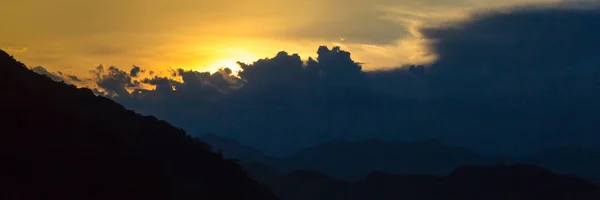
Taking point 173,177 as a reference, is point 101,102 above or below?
above

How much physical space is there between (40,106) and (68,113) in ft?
13.0

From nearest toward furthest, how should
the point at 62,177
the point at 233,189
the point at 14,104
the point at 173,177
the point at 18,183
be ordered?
1. the point at 18,183
2. the point at 62,177
3. the point at 14,104
4. the point at 173,177
5. the point at 233,189

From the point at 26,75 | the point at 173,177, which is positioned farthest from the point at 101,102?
the point at 173,177

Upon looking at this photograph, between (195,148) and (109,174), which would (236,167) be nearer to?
(195,148)

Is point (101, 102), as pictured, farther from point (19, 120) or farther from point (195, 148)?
point (19, 120)

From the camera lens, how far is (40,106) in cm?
10719

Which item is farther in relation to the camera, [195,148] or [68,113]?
[195,148]

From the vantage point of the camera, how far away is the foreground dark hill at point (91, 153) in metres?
93.8

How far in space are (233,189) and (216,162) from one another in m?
6.27

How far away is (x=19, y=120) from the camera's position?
3959 inches

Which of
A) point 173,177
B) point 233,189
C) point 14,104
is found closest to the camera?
point 14,104

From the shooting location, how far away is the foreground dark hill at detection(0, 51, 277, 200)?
93.8 m

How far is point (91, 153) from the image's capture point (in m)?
102

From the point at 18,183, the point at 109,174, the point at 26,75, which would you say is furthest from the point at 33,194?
the point at 26,75
